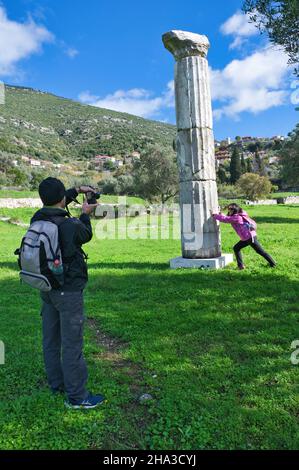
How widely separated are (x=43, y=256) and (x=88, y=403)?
1.70m

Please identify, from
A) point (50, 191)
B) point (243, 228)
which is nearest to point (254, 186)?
point (243, 228)

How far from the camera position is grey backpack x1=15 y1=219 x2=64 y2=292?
149 inches

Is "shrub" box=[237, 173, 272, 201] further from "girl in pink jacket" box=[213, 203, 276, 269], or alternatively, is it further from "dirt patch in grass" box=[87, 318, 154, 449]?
"dirt patch in grass" box=[87, 318, 154, 449]

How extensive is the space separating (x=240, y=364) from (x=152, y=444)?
1.93m

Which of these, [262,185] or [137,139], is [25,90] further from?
[262,185]

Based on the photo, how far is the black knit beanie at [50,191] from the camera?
157 inches

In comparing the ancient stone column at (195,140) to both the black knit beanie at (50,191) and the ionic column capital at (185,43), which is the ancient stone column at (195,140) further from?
the black knit beanie at (50,191)

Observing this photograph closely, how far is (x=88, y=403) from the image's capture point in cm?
407

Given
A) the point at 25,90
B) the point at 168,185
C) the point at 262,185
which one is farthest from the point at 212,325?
the point at 25,90

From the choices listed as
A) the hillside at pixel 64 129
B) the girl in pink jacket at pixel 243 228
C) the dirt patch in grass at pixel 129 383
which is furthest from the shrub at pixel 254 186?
the dirt patch in grass at pixel 129 383

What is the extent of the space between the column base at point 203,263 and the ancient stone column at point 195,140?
228 millimetres

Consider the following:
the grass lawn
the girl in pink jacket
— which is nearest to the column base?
the girl in pink jacket

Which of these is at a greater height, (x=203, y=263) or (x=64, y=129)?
(x=64, y=129)

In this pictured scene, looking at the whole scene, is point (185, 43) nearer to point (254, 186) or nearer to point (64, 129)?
point (254, 186)
